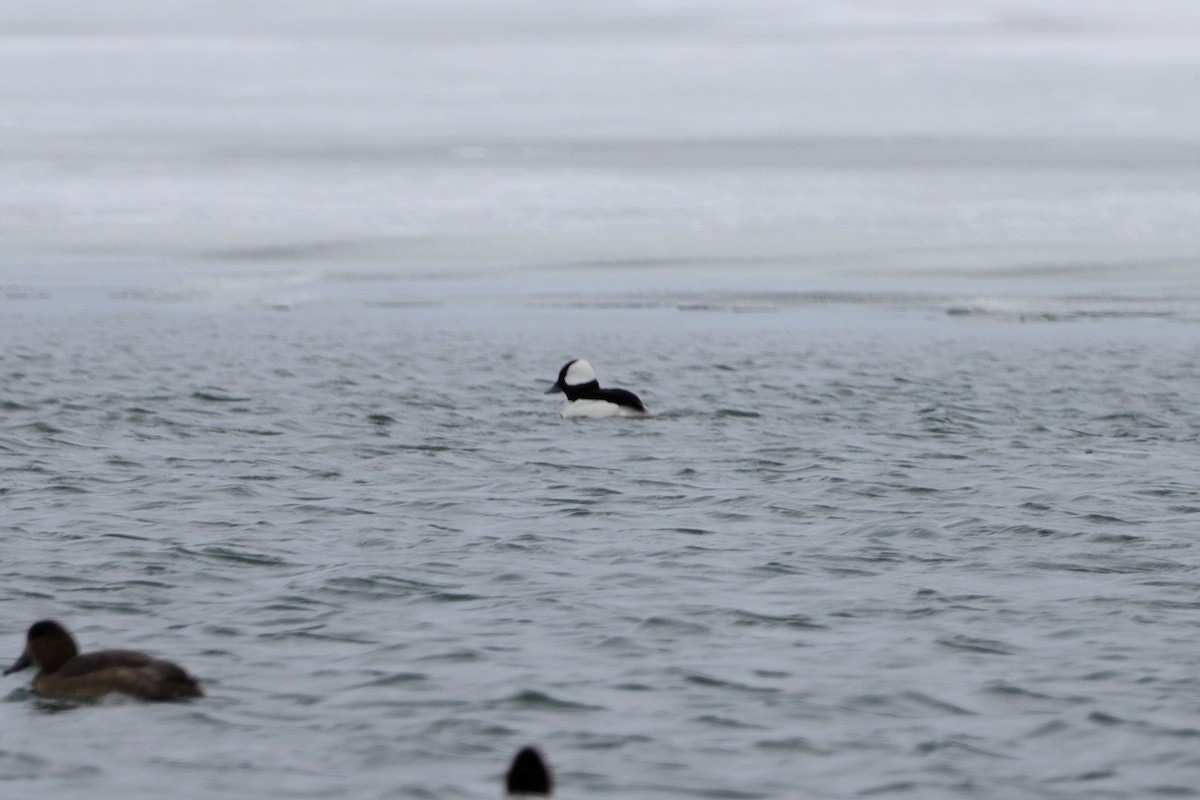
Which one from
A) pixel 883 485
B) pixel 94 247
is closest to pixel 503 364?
pixel 883 485

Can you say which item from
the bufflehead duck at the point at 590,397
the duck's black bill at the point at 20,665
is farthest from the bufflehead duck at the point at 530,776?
the bufflehead duck at the point at 590,397

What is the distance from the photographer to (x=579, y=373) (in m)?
18.3

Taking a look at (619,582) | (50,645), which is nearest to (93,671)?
(50,645)

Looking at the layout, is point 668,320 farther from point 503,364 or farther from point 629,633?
point 629,633

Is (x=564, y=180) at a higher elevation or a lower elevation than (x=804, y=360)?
higher

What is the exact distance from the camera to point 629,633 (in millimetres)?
8883

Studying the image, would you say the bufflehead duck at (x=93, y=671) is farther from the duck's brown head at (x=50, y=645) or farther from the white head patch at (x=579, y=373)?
the white head patch at (x=579, y=373)

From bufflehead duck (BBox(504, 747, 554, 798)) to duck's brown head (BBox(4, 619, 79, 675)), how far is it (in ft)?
9.59

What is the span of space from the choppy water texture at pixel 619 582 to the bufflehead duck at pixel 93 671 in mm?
104

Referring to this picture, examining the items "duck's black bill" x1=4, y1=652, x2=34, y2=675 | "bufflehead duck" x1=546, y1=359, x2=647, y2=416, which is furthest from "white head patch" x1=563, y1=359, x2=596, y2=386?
"duck's black bill" x1=4, y1=652, x2=34, y2=675

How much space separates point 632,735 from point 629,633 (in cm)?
170

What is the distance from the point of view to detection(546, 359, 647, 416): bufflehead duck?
17625 mm

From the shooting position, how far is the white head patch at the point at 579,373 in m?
18.2

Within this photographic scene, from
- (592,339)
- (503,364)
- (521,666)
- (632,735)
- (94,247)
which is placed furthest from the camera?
(94,247)
